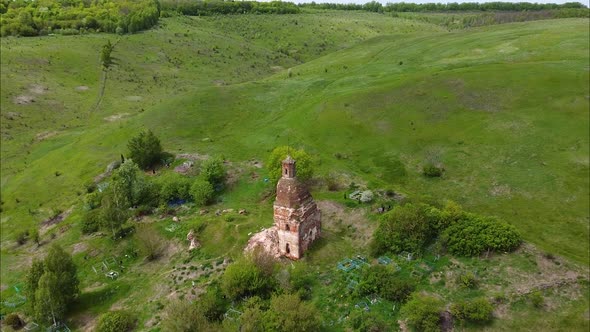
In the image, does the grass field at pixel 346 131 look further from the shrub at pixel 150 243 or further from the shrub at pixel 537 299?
the shrub at pixel 150 243

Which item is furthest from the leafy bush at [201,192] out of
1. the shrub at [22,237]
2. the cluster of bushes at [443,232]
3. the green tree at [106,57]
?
the green tree at [106,57]

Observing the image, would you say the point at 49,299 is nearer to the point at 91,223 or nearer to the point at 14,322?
the point at 14,322

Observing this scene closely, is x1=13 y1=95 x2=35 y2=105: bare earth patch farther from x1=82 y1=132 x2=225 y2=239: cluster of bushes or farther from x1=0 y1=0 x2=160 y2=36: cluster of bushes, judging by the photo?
x1=0 y1=0 x2=160 y2=36: cluster of bushes

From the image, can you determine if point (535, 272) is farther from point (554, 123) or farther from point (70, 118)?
point (70, 118)

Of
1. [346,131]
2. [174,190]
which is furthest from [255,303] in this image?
[346,131]

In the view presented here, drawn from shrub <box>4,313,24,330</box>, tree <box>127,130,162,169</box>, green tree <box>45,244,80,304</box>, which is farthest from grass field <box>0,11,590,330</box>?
shrub <box>4,313,24,330</box>
